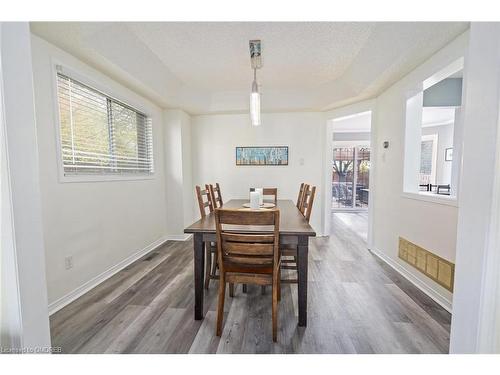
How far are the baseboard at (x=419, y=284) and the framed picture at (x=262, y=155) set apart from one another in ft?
6.75

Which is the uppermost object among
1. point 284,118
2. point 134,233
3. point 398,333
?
point 284,118

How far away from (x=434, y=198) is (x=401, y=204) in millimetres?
500

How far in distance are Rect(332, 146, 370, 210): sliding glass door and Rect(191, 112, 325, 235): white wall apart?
294 cm

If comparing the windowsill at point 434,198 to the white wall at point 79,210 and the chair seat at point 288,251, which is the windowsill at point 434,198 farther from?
the white wall at point 79,210

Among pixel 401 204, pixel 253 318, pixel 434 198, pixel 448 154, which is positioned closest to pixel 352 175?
pixel 448 154

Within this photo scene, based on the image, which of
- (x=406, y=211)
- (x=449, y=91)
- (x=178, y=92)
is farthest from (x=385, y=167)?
(x=178, y=92)

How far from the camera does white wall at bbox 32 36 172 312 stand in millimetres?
1681

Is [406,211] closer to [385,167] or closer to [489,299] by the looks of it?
[385,167]

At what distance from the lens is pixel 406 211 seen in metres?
2.37

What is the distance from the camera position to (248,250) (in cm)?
138

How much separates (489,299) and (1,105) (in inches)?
80.1

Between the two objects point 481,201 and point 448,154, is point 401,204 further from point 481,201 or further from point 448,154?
point 448,154

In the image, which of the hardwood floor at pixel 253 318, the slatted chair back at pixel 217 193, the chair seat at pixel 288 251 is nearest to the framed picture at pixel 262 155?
the slatted chair back at pixel 217 193

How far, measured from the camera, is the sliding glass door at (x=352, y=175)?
20.7ft
